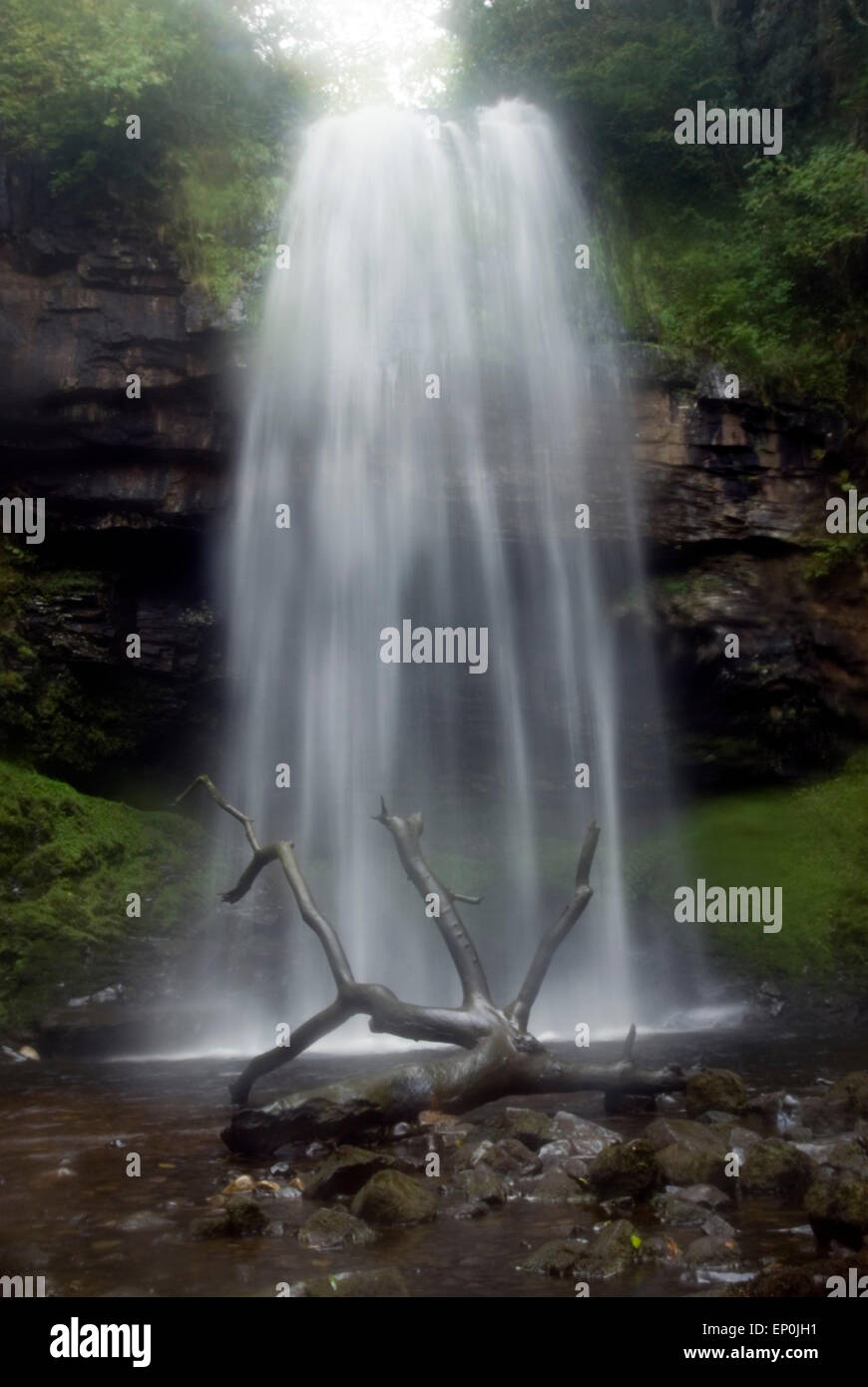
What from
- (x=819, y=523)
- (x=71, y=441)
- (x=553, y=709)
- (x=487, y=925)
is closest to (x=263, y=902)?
(x=487, y=925)

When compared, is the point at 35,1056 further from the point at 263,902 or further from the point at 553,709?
the point at 553,709

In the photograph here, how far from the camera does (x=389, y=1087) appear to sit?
6.99 meters

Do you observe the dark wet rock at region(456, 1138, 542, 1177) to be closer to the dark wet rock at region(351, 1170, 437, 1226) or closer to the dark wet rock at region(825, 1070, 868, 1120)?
the dark wet rock at region(351, 1170, 437, 1226)

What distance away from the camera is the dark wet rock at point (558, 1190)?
571 centimetres

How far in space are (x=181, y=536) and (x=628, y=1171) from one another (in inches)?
530

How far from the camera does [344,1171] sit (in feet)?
19.7

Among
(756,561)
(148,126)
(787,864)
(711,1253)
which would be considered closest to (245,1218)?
(711,1253)

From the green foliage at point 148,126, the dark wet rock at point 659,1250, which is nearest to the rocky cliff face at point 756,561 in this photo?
the green foliage at point 148,126

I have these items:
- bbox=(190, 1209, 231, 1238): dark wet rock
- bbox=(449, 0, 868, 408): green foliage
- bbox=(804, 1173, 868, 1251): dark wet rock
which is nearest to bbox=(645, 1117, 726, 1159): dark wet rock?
bbox=(804, 1173, 868, 1251): dark wet rock

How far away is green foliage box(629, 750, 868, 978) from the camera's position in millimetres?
14398

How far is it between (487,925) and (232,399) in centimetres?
867

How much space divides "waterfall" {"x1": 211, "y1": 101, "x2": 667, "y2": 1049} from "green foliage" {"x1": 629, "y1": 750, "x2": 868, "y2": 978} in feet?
3.24

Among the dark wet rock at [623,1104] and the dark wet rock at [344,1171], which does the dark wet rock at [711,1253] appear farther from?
the dark wet rock at [623,1104]

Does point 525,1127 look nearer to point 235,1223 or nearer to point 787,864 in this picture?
point 235,1223
